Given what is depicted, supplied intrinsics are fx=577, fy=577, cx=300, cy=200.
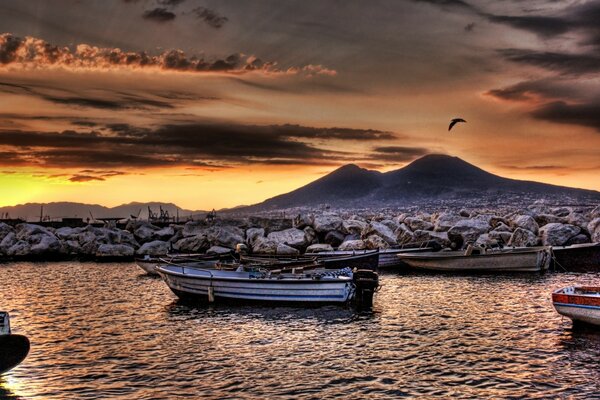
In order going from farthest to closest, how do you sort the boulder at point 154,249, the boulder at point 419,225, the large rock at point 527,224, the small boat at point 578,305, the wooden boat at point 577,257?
1. the boulder at point 419,225
2. the boulder at point 154,249
3. the large rock at point 527,224
4. the wooden boat at point 577,257
5. the small boat at point 578,305

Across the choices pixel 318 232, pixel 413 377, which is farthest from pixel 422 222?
pixel 413 377

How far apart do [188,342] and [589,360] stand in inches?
566

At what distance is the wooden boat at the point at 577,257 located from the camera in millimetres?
44125

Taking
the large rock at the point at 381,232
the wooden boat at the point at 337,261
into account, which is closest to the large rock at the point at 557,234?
the large rock at the point at 381,232

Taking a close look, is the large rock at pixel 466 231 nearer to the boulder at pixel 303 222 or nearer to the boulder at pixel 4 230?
the boulder at pixel 303 222

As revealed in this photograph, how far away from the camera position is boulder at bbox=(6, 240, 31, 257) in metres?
61.6

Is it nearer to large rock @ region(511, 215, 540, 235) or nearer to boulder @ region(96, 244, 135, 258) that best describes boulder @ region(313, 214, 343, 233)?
large rock @ region(511, 215, 540, 235)

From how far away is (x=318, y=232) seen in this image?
203 feet

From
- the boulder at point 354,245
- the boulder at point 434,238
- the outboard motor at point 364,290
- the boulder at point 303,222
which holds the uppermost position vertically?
the boulder at point 303,222

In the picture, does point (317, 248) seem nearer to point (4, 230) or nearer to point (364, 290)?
point (364, 290)

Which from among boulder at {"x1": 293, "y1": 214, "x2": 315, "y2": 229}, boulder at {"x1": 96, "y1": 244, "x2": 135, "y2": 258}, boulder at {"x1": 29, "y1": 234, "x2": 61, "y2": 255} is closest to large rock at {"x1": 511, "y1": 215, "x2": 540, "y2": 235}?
boulder at {"x1": 293, "y1": 214, "x2": 315, "y2": 229}

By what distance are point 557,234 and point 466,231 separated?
787 centimetres

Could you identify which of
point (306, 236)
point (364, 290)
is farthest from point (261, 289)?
point (306, 236)

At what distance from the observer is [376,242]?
53.5 meters
